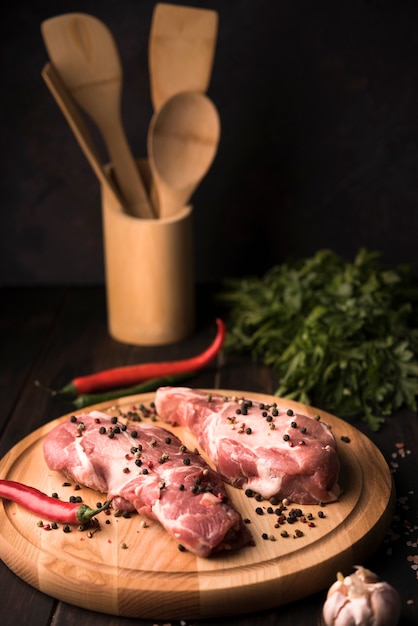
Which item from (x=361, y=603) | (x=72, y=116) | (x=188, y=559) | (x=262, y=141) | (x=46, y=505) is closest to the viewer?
(x=361, y=603)

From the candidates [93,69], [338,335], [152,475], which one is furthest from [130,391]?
[93,69]

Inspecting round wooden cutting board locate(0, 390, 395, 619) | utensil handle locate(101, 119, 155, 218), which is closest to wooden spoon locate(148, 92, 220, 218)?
utensil handle locate(101, 119, 155, 218)

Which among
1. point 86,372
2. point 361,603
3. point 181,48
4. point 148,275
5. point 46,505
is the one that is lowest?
point 86,372

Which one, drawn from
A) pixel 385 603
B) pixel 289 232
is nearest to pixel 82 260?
pixel 289 232

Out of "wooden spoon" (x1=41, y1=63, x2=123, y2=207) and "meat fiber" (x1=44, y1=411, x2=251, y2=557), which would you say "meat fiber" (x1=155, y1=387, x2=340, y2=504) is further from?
"wooden spoon" (x1=41, y1=63, x2=123, y2=207)

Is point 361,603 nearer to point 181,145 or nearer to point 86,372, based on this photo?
point 86,372

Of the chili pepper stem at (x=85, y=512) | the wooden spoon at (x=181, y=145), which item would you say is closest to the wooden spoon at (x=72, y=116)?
the wooden spoon at (x=181, y=145)

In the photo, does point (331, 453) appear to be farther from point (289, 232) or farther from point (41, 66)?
point (41, 66)
